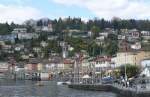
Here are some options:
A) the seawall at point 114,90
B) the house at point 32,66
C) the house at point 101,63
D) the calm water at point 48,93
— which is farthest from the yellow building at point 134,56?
the house at point 32,66

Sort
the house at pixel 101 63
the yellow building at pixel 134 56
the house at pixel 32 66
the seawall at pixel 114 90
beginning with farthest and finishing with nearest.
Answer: the house at pixel 32 66 → the house at pixel 101 63 → the yellow building at pixel 134 56 → the seawall at pixel 114 90

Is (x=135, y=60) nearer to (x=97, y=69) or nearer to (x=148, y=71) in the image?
(x=97, y=69)

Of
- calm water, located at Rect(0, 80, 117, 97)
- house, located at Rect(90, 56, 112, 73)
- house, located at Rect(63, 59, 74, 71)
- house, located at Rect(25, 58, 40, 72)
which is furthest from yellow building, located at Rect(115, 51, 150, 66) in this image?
house, located at Rect(25, 58, 40, 72)

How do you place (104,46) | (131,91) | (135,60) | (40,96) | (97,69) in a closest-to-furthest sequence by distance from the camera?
(131,91), (40,96), (135,60), (97,69), (104,46)

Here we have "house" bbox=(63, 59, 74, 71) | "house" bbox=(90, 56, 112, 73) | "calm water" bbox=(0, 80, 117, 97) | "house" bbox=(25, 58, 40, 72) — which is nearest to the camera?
"calm water" bbox=(0, 80, 117, 97)

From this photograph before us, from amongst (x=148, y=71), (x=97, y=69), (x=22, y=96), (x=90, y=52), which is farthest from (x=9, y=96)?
(x=90, y=52)

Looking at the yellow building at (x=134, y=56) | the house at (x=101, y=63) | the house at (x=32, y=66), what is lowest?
the house at (x=32, y=66)

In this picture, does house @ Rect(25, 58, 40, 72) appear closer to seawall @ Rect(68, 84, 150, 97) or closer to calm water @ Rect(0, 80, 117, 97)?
seawall @ Rect(68, 84, 150, 97)

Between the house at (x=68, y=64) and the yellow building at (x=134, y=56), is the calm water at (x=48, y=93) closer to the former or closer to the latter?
the yellow building at (x=134, y=56)

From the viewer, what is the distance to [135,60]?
124312 mm

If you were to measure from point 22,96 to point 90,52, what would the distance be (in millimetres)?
119072

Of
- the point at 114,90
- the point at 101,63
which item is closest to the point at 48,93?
the point at 114,90

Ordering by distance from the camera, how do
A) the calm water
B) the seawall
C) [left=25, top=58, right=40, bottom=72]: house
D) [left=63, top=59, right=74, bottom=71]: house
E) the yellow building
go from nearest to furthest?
the seawall → the calm water → the yellow building → [left=63, top=59, right=74, bottom=71]: house → [left=25, top=58, right=40, bottom=72]: house

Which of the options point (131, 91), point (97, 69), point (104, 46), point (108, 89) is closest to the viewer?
point (131, 91)
